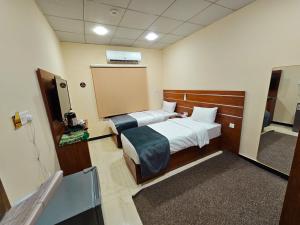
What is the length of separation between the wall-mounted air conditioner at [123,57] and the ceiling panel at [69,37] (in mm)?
729

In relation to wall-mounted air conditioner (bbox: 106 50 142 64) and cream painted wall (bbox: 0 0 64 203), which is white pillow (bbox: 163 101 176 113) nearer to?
wall-mounted air conditioner (bbox: 106 50 142 64)

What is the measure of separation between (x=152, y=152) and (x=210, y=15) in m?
2.76

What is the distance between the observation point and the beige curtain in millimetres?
3771

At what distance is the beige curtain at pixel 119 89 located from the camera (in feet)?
12.4

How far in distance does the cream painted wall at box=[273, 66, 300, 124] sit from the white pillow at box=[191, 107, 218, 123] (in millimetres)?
977

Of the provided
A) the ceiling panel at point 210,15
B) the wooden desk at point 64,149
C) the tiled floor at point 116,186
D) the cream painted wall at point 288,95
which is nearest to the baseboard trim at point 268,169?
the tiled floor at point 116,186

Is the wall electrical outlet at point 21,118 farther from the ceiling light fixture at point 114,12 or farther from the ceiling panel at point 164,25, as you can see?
the ceiling panel at point 164,25

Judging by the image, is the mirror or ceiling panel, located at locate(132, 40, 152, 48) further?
ceiling panel, located at locate(132, 40, 152, 48)

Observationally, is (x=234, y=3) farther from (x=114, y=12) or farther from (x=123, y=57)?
(x=123, y=57)

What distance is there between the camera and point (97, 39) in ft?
10.6

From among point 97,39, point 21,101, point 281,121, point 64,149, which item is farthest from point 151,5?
point 281,121

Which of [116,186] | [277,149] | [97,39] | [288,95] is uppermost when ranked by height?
[97,39]

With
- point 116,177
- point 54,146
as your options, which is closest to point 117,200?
point 116,177

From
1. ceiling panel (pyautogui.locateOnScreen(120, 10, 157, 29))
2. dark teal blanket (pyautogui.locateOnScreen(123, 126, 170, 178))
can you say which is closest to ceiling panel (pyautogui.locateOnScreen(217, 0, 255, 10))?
ceiling panel (pyautogui.locateOnScreen(120, 10, 157, 29))
